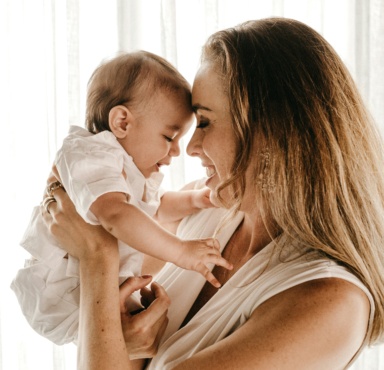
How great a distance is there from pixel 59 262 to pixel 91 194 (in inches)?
9.1

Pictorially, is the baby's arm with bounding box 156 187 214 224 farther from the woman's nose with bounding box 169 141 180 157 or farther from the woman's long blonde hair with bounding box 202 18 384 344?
the woman's long blonde hair with bounding box 202 18 384 344

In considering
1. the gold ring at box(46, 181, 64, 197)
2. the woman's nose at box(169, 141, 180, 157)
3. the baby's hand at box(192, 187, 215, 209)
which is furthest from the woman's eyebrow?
the gold ring at box(46, 181, 64, 197)

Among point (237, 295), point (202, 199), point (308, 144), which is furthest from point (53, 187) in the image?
point (308, 144)

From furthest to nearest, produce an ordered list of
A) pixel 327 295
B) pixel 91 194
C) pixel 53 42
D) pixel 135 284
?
pixel 53 42 < pixel 135 284 < pixel 91 194 < pixel 327 295

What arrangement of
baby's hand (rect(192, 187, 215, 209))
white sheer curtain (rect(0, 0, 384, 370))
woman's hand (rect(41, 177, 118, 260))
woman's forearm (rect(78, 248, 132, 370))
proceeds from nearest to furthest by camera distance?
woman's forearm (rect(78, 248, 132, 370)) < woman's hand (rect(41, 177, 118, 260)) < baby's hand (rect(192, 187, 215, 209)) < white sheer curtain (rect(0, 0, 384, 370))

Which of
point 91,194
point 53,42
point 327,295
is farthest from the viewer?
point 53,42

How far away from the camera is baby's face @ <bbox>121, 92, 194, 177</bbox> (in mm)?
1506

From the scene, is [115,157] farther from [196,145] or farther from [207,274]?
[207,274]

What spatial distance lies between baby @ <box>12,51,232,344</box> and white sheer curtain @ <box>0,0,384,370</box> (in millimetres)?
854

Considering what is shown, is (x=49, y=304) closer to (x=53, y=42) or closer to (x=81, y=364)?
(x=81, y=364)

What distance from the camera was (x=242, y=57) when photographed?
4.60 ft

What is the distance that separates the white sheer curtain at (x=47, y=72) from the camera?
2.37 m

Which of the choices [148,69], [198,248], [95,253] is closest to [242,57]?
[148,69]

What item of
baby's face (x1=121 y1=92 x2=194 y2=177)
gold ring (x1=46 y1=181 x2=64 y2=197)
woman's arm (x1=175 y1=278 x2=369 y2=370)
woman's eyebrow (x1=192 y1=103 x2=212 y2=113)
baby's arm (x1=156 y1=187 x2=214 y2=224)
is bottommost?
woman's arm (x1=175 y1=278 x2=369 y2=370)
